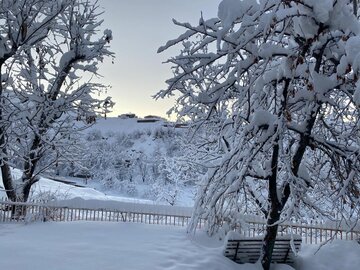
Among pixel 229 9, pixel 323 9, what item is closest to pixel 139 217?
pixel 229 9

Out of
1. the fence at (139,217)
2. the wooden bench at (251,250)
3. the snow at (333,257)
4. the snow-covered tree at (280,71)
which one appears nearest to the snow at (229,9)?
the snow-covered tree at (280,71)

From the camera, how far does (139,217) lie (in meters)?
14.3

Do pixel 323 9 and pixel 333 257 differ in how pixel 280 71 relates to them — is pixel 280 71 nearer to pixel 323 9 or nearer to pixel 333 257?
pixel 323 9

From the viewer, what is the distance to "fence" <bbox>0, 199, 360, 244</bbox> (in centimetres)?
1104

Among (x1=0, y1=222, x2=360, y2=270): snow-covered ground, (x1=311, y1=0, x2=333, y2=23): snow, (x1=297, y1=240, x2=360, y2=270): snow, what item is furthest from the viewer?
(x1=297, y1=240, x2=360, y2=270): snow

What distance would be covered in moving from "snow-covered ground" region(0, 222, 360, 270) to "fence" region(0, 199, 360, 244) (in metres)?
0.88

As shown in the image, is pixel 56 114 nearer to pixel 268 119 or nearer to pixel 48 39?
pixel 48 39

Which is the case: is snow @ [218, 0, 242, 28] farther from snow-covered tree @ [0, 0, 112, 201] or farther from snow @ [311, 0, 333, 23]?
snow-covered tree @ [0, 0, 112, 201]

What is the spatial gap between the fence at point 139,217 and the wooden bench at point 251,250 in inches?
31.3

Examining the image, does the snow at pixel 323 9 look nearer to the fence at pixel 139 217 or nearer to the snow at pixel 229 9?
the snow at pixel 229 9

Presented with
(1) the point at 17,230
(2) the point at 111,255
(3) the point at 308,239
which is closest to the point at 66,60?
(1) the point at 17,230

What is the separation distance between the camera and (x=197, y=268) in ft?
22.8

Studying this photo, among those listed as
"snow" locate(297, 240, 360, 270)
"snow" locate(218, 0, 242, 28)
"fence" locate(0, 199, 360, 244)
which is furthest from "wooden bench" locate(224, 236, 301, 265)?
"snow" locate(218, 0, 242, 28)

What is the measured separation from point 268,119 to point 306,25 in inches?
60.5
